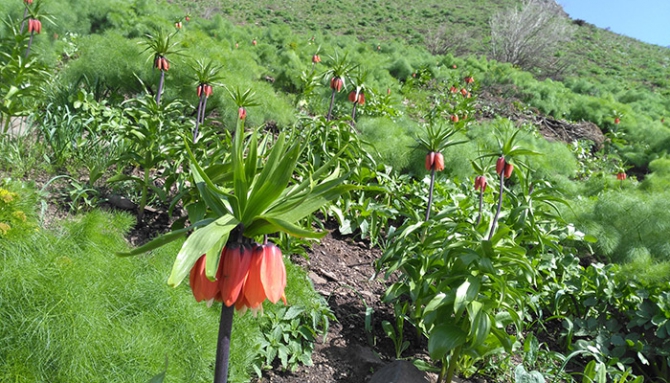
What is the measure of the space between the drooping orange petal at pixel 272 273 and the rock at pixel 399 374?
4.31 feet

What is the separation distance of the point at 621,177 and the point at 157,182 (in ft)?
17.5

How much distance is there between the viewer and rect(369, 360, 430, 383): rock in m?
2.20

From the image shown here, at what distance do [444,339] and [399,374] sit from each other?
255 millimetres

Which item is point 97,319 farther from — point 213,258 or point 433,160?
point 433,160

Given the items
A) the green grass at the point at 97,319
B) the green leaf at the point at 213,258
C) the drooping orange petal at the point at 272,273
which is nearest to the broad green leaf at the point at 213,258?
the green leaf at the point at 213,258

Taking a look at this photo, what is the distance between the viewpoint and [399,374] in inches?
87.1

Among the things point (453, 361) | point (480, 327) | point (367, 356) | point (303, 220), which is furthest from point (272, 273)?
point (303, 220)

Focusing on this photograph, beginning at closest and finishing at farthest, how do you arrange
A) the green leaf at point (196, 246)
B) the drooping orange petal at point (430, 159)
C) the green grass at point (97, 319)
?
the green leaf at point (196, 246) → the green grass at point (97, 319) → the drooping orange petal at point (430, 159)

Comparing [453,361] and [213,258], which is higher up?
[213,258]

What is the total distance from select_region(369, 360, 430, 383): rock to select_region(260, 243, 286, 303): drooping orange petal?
4.31ft

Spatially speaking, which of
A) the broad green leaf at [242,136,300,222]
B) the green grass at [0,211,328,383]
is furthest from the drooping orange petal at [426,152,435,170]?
the broad green leaf at [242,136,300,222]

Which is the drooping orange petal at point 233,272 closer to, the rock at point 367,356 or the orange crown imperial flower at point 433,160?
the rock at point 367,356

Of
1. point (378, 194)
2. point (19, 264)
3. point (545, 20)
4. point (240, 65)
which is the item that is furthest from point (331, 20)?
point (19, 264)

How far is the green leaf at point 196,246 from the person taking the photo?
36.1 inches
